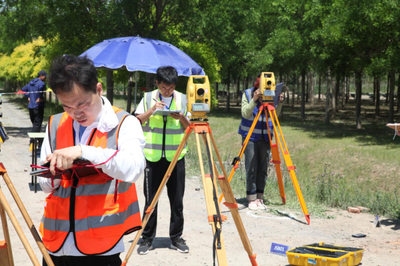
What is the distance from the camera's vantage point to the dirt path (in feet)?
16.7

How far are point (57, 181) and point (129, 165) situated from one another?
15.4 inches

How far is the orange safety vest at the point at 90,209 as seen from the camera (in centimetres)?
229

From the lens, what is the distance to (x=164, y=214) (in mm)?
6852

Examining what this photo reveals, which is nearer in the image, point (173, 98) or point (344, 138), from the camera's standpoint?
point (173, 98)

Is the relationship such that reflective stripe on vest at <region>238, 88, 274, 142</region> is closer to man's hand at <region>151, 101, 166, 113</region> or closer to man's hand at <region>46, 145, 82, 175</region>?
man's hand at <region>151, 101, 166, 113</region>

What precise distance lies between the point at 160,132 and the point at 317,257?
1.95 metres

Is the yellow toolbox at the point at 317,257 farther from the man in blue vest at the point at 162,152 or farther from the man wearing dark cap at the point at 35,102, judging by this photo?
the man wearing dark cap at the point at 35,102

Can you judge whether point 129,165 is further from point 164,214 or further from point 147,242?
point 164,214

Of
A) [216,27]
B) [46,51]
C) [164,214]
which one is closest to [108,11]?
[216,27]

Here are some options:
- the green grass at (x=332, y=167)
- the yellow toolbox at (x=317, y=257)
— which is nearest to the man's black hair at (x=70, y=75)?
the yellow toolbox at (x=317, y=257)

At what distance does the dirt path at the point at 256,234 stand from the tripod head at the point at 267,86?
5.47 ft

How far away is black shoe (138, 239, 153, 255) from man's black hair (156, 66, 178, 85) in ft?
5.41

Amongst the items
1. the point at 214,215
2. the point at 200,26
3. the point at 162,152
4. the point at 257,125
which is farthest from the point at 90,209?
the point at 200,26

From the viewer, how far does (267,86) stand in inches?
251
